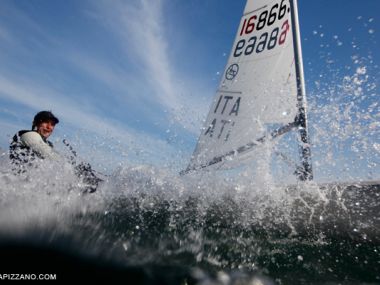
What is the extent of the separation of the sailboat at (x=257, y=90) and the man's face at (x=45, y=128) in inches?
143

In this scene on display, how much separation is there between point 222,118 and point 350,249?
5999 mm

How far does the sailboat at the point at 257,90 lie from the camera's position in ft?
22.6

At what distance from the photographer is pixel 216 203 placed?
370cm

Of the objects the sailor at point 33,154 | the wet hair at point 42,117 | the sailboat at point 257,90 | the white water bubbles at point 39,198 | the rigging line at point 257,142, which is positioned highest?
the sailboat at point 257,90

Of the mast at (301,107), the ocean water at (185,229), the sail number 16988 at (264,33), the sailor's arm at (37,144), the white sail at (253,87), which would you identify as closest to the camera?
the ocean water at (185,229)

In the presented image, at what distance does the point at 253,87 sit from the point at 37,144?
17.4 ft

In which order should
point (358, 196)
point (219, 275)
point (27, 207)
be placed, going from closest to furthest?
point (219, 275) → point (27, 207) → point (358, 196)

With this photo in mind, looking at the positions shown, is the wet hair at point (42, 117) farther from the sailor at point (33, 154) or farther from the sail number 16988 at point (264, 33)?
the sail number 16988 at point (264, 33)

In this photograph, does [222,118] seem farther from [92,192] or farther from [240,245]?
[240,245]

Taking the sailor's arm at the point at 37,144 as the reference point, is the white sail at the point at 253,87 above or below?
above

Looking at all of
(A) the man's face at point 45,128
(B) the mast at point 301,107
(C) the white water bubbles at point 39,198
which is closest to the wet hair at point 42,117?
(A) the man's face at point 45,128

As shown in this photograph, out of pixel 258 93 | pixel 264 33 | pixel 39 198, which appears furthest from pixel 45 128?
pixel 264 33

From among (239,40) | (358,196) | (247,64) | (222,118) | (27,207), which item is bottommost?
(27,207)

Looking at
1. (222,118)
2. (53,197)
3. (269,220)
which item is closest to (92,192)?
(53,197)
